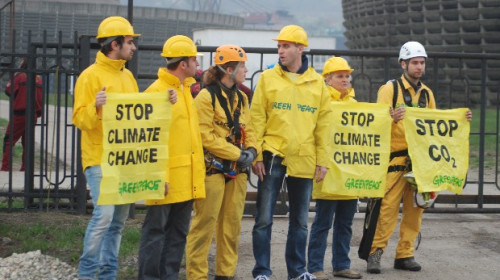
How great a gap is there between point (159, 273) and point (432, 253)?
3481 millimetres

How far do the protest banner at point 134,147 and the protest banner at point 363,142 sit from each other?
2099mm

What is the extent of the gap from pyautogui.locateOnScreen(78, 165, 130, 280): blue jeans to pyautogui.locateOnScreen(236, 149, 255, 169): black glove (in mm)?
956

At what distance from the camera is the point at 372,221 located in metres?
9.09

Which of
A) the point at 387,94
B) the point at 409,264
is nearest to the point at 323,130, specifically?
the point at 387,94

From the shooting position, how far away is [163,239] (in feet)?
24.5

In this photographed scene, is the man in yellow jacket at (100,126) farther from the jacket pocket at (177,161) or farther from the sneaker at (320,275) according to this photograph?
the sneaker at (320,275)

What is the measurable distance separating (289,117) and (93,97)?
164 cm

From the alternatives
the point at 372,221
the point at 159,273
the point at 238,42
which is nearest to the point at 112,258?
the point at 159,273

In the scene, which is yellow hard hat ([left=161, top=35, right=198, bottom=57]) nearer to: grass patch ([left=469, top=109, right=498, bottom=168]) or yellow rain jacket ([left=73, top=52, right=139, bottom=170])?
yellow rain jacket ([left=73, top=52, right=139, bottom=170])

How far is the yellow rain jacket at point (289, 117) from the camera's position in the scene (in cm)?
819

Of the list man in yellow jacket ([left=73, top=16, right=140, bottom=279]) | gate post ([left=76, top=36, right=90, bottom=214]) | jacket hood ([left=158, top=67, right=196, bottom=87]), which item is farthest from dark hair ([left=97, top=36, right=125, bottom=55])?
gate post ([left=76, top=36, right=90, bottom=214])

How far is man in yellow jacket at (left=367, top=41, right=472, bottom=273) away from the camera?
30.0 ft

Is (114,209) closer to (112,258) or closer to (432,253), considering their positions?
(112,258)

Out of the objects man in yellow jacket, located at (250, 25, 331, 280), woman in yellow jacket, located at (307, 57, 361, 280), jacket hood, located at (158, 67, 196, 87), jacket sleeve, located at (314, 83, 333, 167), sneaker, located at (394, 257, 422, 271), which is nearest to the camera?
jacket hood, located at (158, 67, 196, 87)
